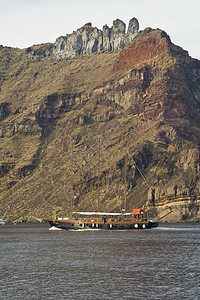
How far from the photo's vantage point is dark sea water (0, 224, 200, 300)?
68.2m

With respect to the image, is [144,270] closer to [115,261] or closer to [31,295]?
[115,261]

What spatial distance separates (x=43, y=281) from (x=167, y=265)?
25.2 meters

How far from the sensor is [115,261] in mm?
100125

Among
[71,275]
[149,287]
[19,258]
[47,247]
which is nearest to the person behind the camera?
[149,287]

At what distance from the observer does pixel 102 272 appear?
85625 millimetres

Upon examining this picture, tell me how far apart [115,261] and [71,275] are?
62.2 feet

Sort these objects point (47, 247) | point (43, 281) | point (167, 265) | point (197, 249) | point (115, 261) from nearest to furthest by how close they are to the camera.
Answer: point (43, 281) → point (167, 265) → point (115, 261) → point (197, 249) → point (47, 247)

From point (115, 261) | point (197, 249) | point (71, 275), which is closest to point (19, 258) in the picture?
point (115, 261)

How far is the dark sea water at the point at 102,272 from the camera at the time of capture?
6819 cm

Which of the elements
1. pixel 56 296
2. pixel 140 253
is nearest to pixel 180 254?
pixel 140 253

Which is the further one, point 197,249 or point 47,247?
point 47,247

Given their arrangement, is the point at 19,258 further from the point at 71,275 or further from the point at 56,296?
the point at 56,296

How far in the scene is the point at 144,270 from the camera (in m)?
86.9

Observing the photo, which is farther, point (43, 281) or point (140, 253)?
point (140, 253)
